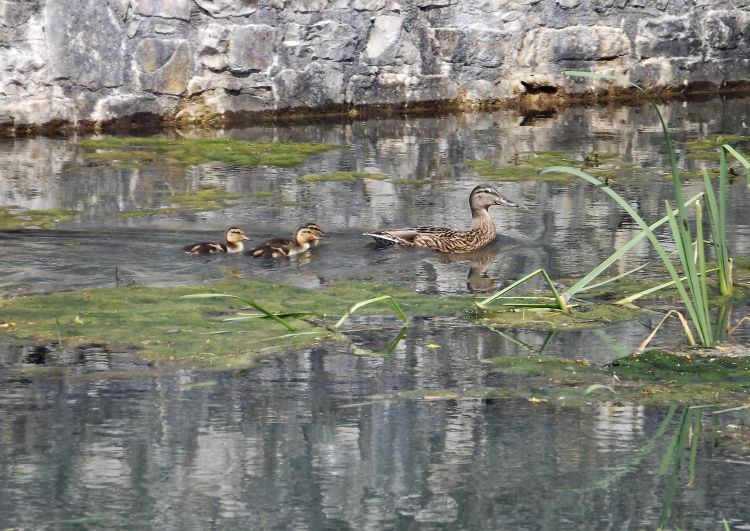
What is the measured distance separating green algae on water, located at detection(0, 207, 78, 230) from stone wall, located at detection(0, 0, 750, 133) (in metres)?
3.77

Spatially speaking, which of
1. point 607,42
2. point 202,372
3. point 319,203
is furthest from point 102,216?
point 607,42

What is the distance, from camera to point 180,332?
6867 mm

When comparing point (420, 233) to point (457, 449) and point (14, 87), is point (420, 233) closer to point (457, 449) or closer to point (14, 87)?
point (457, 449)

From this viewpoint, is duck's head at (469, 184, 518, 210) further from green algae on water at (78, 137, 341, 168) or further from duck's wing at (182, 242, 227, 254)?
green algae on water at (78, 137, 341, 168)

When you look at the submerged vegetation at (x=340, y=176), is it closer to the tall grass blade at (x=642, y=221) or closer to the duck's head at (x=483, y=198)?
the duck's head at (x=483, y=198)

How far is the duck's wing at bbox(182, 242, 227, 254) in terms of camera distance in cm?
902

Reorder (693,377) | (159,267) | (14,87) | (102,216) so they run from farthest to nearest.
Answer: (14,87) < (102,216) < (159,267) < (693,377)

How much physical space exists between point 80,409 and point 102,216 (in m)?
4.82

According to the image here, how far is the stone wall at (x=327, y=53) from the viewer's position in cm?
1402

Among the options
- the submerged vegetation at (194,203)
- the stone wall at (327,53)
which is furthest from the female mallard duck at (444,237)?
the stone wall at (327,53)

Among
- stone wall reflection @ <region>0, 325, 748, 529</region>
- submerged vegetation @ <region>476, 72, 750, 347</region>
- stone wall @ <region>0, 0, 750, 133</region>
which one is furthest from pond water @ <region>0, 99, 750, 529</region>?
stone wall @ <region>0, 0, 750, 133</region>

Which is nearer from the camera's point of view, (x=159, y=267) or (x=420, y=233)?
(x=159, y=267)

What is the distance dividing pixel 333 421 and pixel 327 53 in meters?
10.3

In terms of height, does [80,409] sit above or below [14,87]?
below
